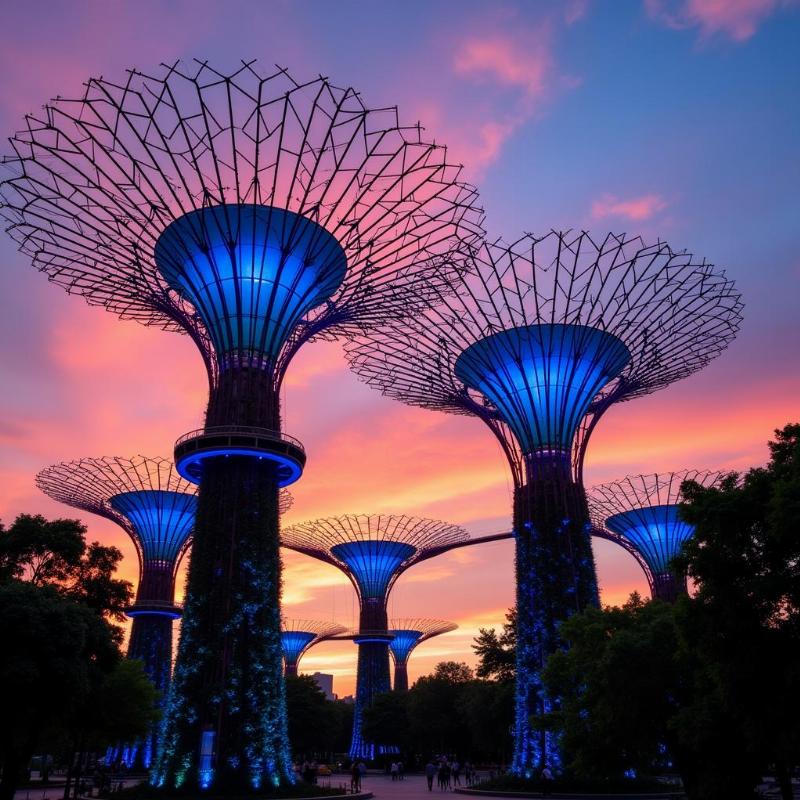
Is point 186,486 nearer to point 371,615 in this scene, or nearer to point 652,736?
point 371,615

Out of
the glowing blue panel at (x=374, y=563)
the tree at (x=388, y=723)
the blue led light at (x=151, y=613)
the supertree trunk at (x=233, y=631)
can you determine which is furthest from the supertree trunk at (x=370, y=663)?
the supertree trunk at (x=233, y=631)

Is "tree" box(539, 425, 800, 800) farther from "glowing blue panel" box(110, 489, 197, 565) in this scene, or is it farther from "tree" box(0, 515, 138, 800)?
"glowing blue panel" box(110, 489, 197, 565)

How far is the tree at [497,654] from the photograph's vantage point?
5091 cm

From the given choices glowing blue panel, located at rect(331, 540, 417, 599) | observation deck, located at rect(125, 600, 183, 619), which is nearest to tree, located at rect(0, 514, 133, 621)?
observation deck, located at rect(125, 600, 183, 619)

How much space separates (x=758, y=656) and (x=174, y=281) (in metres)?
25.0

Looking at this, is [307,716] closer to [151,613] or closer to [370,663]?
[370,663]

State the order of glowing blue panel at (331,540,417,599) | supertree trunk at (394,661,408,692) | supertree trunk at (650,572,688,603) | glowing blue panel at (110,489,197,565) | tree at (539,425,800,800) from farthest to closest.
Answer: supertree trunk at (394,661,408,692), glowing blue panel at (331,540,417,599), supertree trunk at (650,572,688,603), glowing blue panel at (110,489,197,565), tree at (539,425,800,800)

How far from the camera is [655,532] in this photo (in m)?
60.4

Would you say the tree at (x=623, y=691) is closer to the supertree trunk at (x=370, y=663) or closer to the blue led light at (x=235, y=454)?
the blue led light at (x=235, y=454)

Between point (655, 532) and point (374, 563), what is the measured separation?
23.5 meters

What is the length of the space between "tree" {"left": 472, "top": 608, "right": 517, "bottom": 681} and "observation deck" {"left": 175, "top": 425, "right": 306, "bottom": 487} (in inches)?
1069

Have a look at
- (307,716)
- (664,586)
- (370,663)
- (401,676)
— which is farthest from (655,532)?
(401,676)

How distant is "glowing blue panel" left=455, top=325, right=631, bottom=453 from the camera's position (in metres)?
35.8

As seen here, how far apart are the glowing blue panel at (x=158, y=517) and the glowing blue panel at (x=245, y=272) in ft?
86.1
